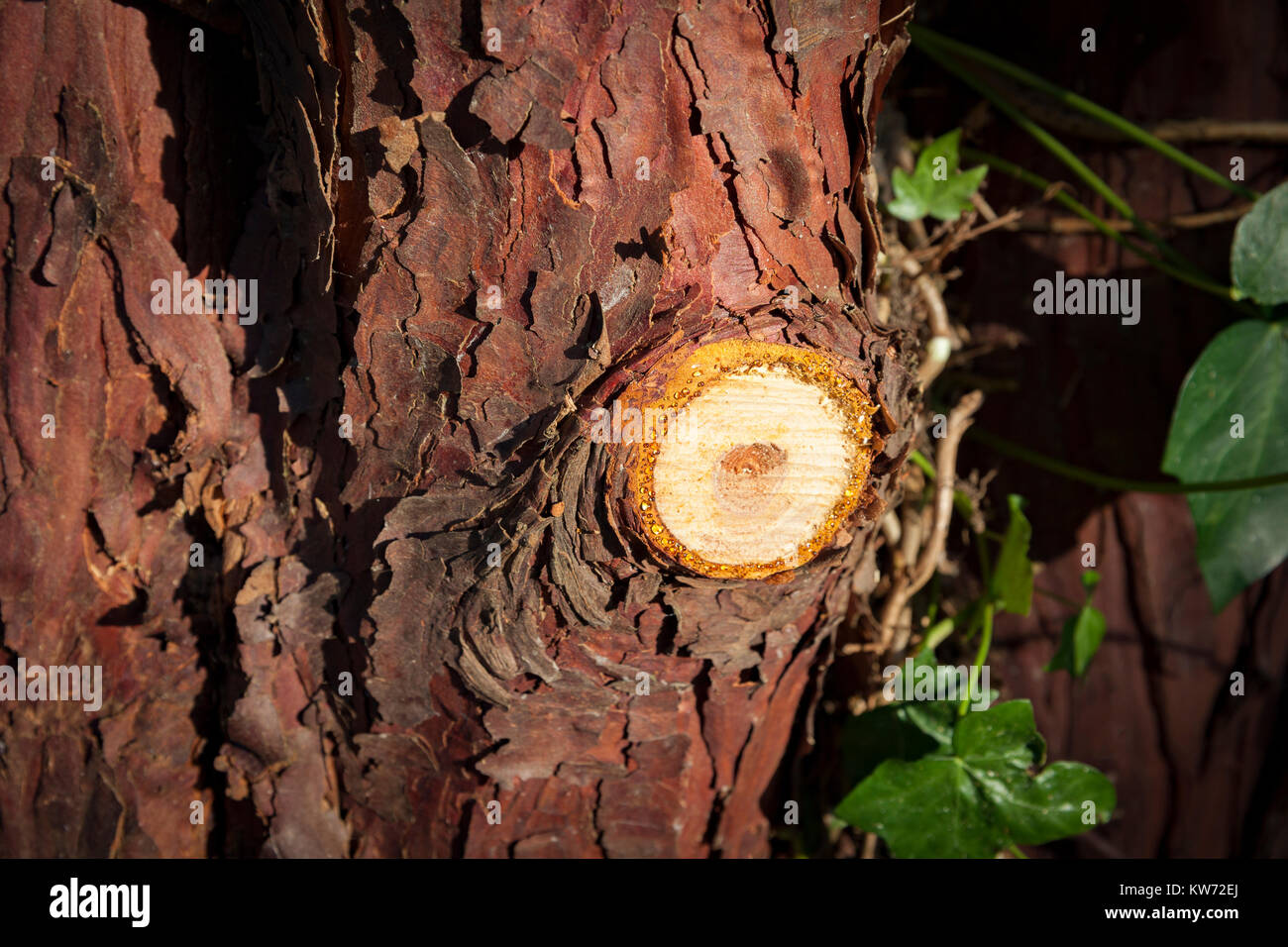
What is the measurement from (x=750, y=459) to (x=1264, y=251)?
0.83m

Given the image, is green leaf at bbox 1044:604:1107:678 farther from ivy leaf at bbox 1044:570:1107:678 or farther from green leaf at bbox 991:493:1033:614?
green leaf at bbox 991:493:1033:614

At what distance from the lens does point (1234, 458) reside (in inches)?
43.0

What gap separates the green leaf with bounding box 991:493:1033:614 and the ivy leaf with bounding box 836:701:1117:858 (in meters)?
0.15

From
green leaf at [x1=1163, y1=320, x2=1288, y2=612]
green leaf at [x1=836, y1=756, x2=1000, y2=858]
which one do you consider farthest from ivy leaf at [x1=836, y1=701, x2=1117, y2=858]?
green leaf at [x1=1163, y1=320, x2=1288, y2=612]

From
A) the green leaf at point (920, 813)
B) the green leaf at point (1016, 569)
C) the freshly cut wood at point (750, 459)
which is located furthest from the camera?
the green leaf at point (1016, 569)

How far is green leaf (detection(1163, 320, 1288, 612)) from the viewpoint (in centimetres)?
108

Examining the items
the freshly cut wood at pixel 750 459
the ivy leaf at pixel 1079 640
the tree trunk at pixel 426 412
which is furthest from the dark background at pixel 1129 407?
the freshly cut wood at pixel 750 459

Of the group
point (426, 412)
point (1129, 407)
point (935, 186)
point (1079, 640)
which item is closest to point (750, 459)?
point (426, 412)

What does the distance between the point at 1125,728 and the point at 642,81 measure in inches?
51.6

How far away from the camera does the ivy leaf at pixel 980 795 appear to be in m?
0.96

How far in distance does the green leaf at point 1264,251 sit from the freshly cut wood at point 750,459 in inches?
27.7

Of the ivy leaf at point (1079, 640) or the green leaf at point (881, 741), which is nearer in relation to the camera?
the green leaf at point (881, 741)

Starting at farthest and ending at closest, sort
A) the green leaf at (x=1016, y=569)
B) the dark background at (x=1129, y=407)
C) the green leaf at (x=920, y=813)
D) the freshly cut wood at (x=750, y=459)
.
A: 1. the dark background at (x=1129, y=407)
2. the green leaf at (x=1016, y=569)
3. the green leaf at (x=920, y=813)
4. the freshly cut wood at (x=750, y=459)

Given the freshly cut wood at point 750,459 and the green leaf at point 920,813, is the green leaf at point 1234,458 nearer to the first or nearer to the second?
the green leaf at point 920,813
